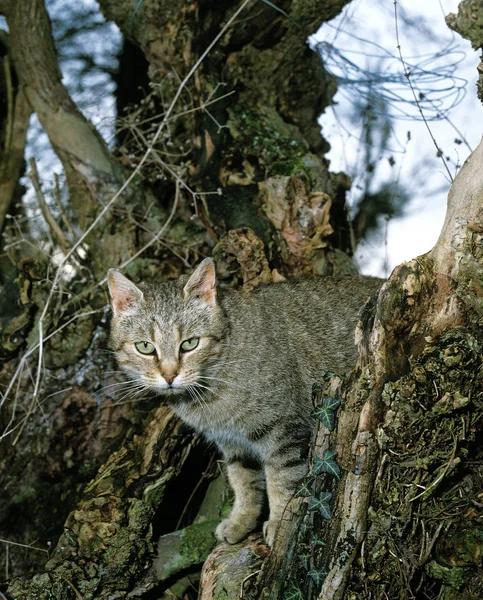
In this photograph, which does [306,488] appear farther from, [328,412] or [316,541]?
[328,412]

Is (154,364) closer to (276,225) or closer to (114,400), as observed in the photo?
(114,400)

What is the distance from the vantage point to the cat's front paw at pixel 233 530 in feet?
11.8

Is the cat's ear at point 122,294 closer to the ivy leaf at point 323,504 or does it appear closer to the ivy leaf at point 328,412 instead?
the ivy leaf at point 328,412

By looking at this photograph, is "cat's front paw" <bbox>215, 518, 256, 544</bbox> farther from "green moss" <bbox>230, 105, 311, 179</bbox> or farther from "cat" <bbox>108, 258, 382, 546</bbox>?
"green moss" <bbox>230, 105, 311, 179</bbox>

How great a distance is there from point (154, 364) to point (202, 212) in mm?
1857

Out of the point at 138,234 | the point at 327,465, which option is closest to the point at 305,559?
the point at 327,465

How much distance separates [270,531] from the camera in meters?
3.34

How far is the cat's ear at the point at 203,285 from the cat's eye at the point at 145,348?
37 cm

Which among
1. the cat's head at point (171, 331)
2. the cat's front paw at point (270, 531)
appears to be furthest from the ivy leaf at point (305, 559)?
the cat's head at point (171, 331)

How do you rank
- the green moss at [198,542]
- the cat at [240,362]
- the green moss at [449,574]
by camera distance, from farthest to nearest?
1. the green moss at [198,542]
2. the cat at [240,362]
3. the green moss at [449,574]

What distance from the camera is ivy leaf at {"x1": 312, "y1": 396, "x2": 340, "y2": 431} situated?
2809 mm

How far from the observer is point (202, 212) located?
16.5 feet

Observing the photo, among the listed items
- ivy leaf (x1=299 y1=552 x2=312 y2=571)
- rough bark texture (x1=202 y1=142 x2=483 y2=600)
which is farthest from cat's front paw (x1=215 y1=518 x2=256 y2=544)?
ivy leaf (x1=299 y1=552 x2=312 y2=571)

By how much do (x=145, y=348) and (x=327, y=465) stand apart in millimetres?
1428
